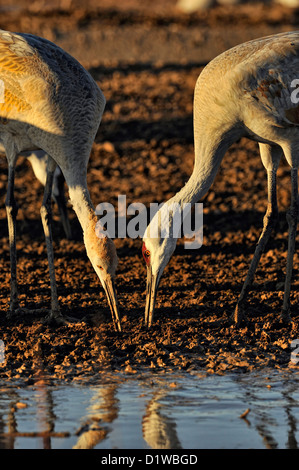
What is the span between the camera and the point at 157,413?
564 centimetres

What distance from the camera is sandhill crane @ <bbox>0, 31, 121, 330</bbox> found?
761 centimetres

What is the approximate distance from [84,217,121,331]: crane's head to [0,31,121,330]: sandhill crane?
0.64ft

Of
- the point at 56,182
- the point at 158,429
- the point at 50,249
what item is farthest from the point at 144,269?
the point at 158,429

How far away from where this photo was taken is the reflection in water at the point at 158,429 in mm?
5172

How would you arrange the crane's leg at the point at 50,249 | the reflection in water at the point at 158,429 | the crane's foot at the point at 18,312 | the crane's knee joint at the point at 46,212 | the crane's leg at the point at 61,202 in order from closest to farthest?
the reflection in water at the point at 158,429 → the crane's leg at the point at 50,249 → the crane's foot at the point at 18,312 → the crane's knee joint at the point at 46,212 → the crane's leg at the point at 61,202

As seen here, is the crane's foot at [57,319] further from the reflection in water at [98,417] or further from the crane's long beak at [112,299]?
the reflection in water at [98,417]

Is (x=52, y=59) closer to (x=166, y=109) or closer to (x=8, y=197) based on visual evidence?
(x=8, y=197)

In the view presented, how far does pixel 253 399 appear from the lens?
19.3 feet

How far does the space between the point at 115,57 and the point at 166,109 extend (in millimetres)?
5821

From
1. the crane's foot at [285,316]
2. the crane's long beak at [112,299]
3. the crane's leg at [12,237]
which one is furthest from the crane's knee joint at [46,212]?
the crane's foot at [285,316]

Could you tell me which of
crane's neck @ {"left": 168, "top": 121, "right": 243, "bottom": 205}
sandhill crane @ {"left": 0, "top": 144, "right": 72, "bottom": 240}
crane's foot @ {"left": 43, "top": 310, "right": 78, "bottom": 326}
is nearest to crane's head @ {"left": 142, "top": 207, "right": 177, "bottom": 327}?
crane's neck @ {"left": 168, "top": 121, "right": 243, "bottom": 205}

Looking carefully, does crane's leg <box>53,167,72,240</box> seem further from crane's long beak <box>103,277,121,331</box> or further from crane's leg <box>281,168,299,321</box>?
crane's leg <box>281,168,299,321</box>

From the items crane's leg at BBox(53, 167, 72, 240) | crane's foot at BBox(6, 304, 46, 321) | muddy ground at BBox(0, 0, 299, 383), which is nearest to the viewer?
muddy ground at BBox(0, 0, 299, 383)
